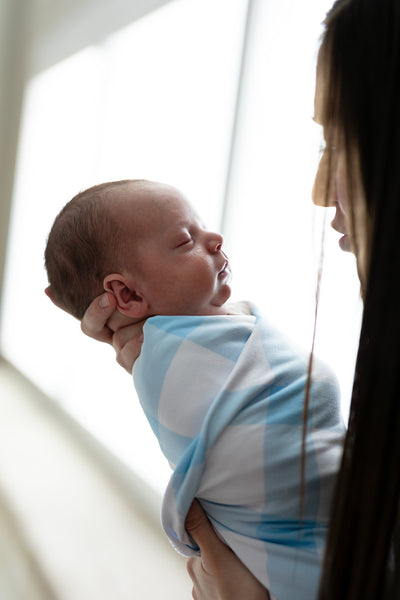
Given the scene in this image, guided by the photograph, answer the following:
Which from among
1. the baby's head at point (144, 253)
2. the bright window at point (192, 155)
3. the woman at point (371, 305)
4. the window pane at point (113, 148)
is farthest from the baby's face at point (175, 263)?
the window pane at point (113, 148)

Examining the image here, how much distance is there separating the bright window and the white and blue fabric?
0.14 m

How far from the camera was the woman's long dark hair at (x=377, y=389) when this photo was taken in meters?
0.52

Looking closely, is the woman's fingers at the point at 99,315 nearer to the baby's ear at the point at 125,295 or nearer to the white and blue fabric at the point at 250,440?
the baby's ear at the point at 125,295

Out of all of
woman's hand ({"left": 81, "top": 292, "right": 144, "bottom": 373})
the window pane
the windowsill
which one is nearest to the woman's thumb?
woman's hand ({"left": 81, "top": 292, "right": 144, "bottom": 373})

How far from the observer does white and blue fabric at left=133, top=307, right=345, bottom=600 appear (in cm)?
77

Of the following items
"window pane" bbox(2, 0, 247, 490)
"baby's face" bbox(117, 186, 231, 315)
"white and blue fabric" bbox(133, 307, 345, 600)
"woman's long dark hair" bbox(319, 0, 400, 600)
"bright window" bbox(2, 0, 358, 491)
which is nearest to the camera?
"woman's long dark hair" bbox(319, 0, 400, 600)

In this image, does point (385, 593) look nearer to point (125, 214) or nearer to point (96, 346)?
point (125, 214)

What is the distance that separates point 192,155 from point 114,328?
0.90m

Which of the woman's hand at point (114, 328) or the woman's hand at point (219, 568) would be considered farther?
the woman's hand at point (114, 328)

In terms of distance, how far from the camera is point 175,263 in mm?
949

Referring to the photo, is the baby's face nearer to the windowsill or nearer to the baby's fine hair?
the baby's fine hair

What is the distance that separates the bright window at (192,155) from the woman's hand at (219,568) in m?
0.33

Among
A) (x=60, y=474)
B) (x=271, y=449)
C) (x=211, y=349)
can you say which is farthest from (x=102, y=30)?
(x=271, y=449)

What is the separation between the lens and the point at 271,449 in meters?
0.78
